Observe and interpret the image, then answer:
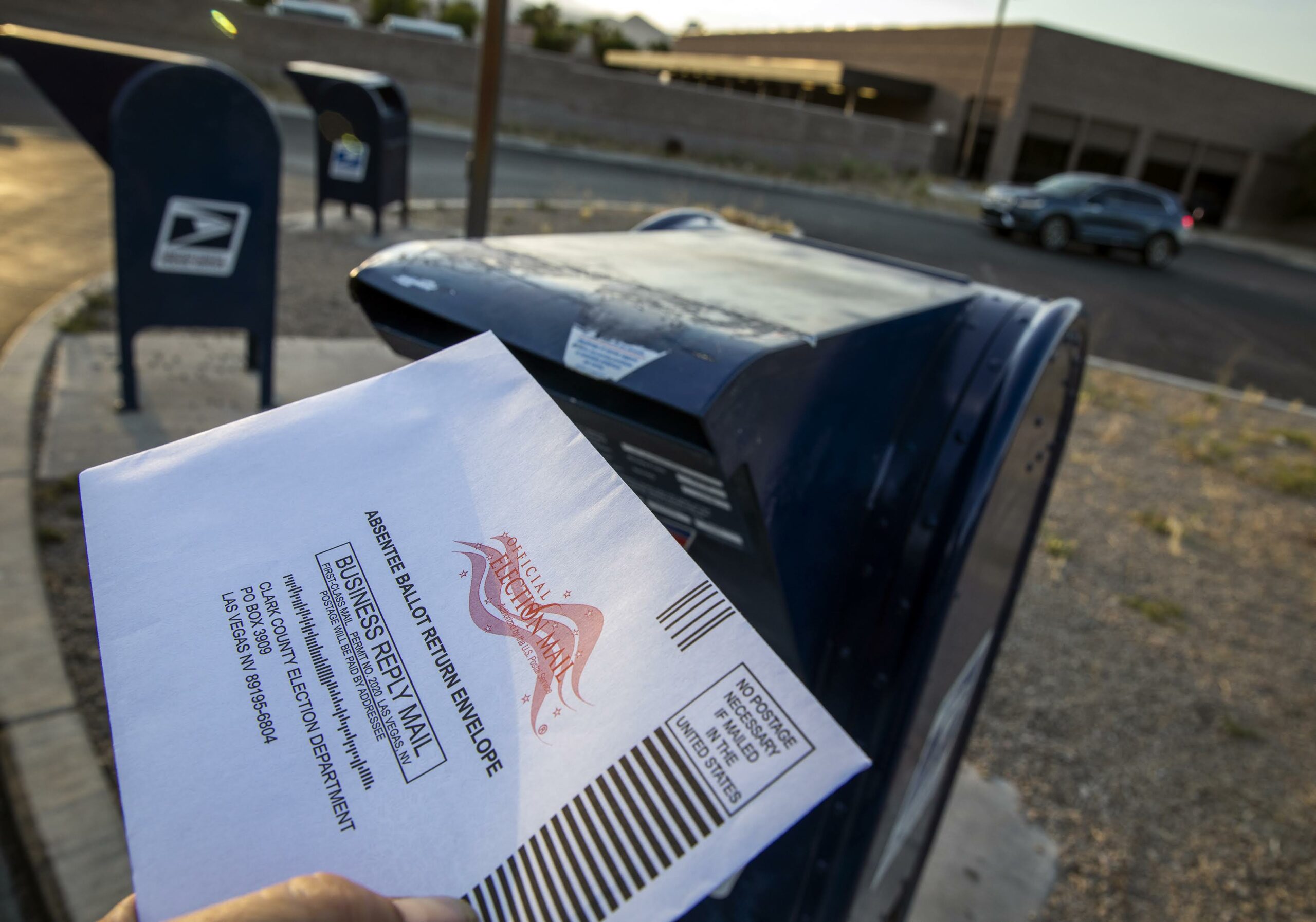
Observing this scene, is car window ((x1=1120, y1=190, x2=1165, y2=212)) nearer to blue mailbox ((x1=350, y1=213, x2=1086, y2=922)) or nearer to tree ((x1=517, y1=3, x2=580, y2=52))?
blue mailbox ((x1=350, y1=213, x2=1086, y2=922))

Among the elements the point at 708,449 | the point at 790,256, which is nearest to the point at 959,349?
the point at 790,256

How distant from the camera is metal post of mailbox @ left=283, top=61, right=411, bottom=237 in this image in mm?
8570

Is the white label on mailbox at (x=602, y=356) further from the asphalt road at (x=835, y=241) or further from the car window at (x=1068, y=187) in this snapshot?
the car window at (x=1068, y=187)

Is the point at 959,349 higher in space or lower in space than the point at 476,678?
higher

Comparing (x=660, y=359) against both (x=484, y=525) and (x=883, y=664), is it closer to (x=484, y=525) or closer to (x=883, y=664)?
(x=484, y=525)

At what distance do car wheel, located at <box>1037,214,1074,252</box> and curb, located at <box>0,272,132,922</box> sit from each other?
18276 millimetres

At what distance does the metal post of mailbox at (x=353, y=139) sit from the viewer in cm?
857

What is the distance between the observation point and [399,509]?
818 mm

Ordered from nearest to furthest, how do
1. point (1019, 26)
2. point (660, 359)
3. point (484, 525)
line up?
point (484, 525)
point (660, 359)
point (1019, 26)

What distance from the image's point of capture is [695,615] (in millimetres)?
724

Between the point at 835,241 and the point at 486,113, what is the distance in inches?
298

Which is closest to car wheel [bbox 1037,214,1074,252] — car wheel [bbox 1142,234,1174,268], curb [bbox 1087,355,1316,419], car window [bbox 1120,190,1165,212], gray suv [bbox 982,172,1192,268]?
gray suv [bbox 982,172,1192,268]

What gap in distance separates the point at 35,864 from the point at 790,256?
250 centimetres

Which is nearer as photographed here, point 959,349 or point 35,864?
point 959,349
